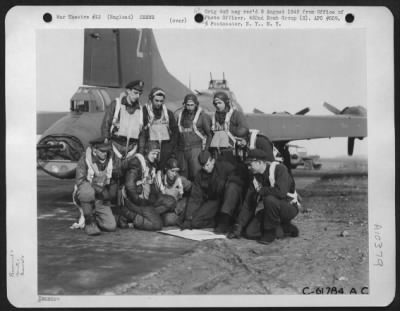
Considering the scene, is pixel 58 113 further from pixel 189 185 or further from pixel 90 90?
pixel 189 185

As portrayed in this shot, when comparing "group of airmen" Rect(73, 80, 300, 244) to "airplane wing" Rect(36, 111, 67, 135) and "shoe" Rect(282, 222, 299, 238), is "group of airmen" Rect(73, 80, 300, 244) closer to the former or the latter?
"shoe" Rect(282, 222, 299, 238)

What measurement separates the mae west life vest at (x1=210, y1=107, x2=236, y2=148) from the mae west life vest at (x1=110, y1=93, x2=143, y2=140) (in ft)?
1.69

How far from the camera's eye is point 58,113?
3.78 metres

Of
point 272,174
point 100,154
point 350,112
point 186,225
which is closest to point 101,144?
point 100,154

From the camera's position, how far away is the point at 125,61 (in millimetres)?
3992

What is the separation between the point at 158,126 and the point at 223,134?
457 millimetres

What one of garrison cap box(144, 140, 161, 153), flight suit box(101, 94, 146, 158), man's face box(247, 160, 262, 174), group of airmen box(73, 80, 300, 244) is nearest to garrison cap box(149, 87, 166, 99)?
group of airmen box(73, 80, 300, 244)

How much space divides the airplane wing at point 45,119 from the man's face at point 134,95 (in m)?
0.49

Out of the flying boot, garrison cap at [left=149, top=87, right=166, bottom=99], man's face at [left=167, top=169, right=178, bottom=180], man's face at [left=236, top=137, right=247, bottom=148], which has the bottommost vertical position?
the flying boot

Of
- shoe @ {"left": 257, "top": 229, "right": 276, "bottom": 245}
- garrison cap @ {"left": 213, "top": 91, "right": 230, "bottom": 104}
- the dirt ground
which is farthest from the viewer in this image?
garrison cap @ {"left": 213, "top": 91, "right": 230, "bottom": 104}

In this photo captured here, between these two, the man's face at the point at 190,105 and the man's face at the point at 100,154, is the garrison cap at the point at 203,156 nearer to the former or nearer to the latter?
the man's face at the point at 190,105

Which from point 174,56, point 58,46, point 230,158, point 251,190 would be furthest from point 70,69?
point 251,190

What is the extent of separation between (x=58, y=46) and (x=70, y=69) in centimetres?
18

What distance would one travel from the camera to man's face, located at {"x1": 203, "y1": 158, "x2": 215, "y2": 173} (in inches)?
148
